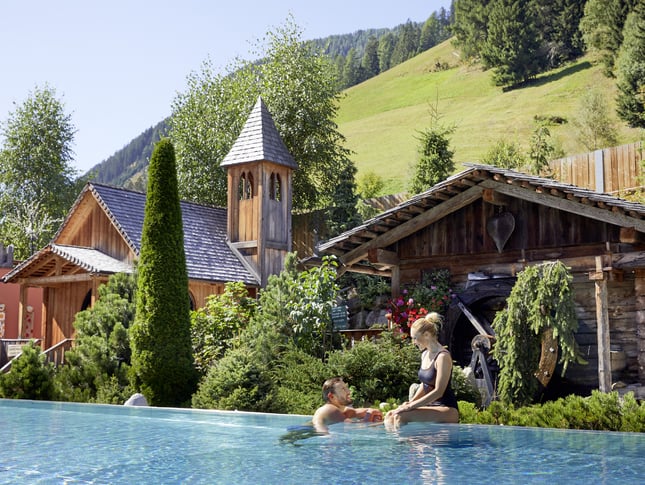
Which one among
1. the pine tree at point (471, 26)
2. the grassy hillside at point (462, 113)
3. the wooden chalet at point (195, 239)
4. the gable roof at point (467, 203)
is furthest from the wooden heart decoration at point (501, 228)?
the pine tree at point (471, 26)

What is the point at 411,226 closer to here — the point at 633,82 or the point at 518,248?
the point at 518,248

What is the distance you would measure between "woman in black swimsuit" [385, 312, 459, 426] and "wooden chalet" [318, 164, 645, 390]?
17.6ft

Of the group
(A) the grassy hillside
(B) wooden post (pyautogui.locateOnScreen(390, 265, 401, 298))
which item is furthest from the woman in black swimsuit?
(A) the grassy hillside

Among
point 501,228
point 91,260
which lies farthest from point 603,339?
point 91,260

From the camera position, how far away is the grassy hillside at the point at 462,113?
6156cm

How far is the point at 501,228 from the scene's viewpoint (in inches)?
653

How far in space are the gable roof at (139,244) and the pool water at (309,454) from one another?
12.6m

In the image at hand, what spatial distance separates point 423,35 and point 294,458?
13794 centimetres

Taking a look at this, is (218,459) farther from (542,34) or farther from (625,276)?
(542,34)

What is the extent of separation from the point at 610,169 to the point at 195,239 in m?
16.5

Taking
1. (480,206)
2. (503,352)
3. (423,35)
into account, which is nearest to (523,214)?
(480,206)

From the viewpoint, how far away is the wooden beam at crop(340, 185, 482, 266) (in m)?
17.1

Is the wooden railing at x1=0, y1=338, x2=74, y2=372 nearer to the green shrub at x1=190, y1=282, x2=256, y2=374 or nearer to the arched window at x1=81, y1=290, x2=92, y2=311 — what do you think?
the green shrub at x1=190, y1=282, x2=256, y2=374

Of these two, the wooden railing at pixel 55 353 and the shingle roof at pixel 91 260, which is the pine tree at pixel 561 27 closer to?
the shingle roof at pixel 91 260
